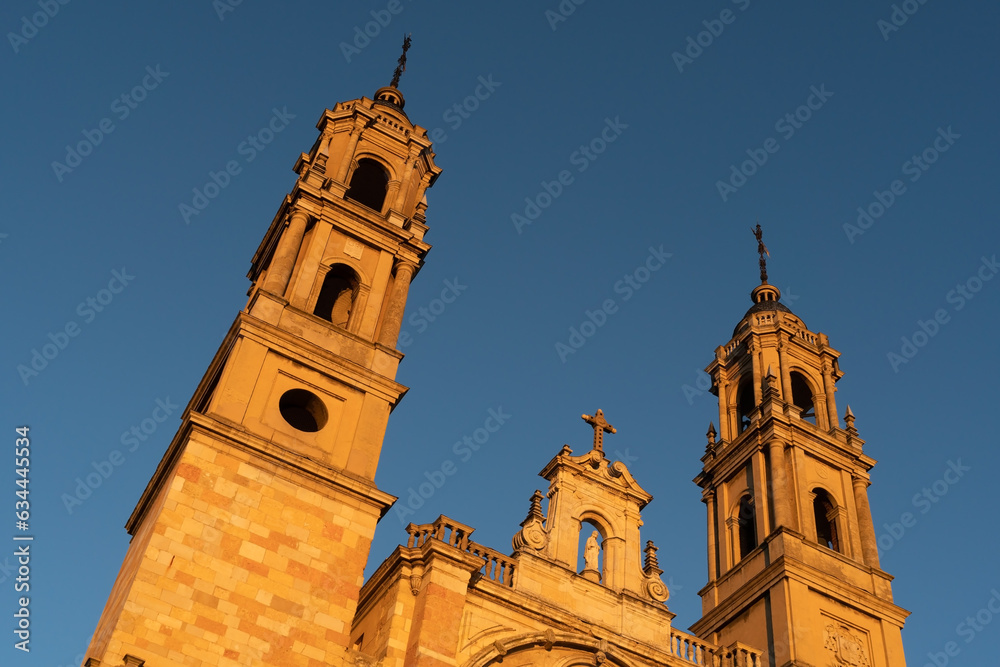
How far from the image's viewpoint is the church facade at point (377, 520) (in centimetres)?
2091

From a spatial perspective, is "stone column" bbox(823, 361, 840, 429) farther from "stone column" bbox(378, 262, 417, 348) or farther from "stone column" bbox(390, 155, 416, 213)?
"stone column" bbox(390, 155, 416, 213)

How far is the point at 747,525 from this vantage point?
3278 centimetres

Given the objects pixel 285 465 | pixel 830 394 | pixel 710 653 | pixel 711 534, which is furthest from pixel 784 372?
pixel 285 465

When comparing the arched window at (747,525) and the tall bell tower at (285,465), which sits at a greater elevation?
the arched window at (747,525)

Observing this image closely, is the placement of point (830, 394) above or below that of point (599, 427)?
above

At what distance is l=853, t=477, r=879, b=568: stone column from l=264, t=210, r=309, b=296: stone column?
17883 mm

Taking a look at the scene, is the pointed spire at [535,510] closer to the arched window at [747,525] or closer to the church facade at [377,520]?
the church facade at [377,520]

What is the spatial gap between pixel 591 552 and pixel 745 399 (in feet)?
42.0

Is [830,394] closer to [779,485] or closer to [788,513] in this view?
[779,485]

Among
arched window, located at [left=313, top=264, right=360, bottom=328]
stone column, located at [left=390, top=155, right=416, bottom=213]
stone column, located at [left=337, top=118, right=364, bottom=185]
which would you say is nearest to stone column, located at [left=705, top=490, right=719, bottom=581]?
arched window, located at [left=313, top=264, right=360, bottom=328]

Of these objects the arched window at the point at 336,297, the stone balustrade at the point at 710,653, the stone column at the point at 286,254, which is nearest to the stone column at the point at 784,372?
the stone balustrade at the point at 710,653

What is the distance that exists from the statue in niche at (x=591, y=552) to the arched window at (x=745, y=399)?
11.1 meters

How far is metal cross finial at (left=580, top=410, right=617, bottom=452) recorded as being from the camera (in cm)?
2860

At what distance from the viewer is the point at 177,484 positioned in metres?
21.5
